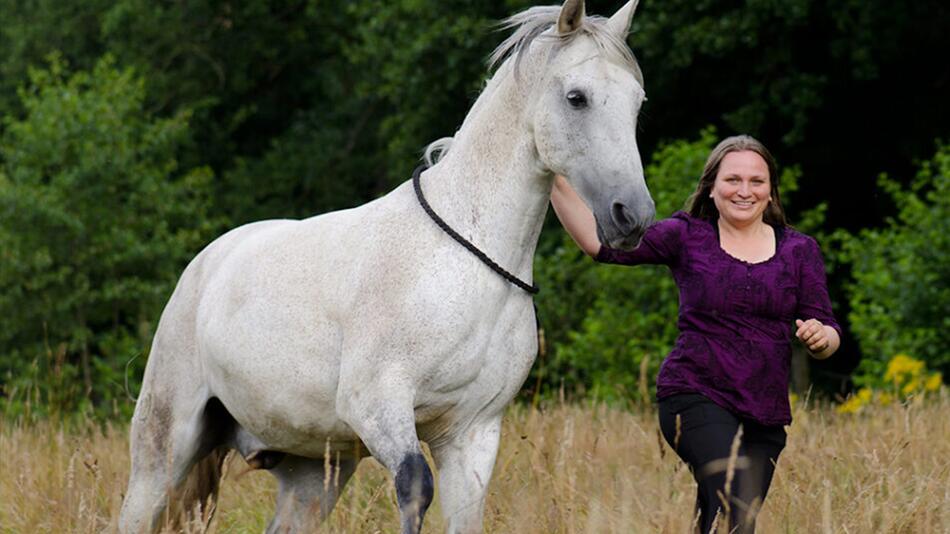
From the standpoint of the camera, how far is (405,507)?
408 centimetres

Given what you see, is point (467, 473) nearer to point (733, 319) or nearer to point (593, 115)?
point (733, 319)

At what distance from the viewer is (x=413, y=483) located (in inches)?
162

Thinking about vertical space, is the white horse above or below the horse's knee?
above

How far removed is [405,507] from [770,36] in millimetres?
13805

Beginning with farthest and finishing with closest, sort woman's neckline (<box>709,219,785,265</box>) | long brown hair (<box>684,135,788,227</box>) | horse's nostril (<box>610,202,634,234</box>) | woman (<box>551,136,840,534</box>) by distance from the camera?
long brown hair (<box>684,135,788,227</box>) < woman's neckline (<box>709,219,785,265</box>) < woman (<box>551,136,840,534</box>) < horse's nostril (<box>610,202,634,234</box>)

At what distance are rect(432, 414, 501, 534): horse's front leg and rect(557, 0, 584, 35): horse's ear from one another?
1.27 m

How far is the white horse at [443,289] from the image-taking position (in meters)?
4.14

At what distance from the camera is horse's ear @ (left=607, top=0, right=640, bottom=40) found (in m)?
4.37

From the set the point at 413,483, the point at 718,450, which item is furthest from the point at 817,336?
the point at 413,483

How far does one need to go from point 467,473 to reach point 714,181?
53.4 inches

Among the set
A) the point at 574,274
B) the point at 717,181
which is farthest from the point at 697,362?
the point at 574,274

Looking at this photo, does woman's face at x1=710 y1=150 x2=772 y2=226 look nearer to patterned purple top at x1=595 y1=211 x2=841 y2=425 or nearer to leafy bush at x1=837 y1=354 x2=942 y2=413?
patterned purple top at x1=595 y1=211 x2=841 y2=425

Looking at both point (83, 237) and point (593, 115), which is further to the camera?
point (83, 237)

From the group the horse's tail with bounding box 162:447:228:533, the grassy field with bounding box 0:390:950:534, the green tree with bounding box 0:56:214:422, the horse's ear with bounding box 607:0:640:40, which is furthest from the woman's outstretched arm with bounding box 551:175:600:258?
the green tree with bounding box 0:56:214:422
